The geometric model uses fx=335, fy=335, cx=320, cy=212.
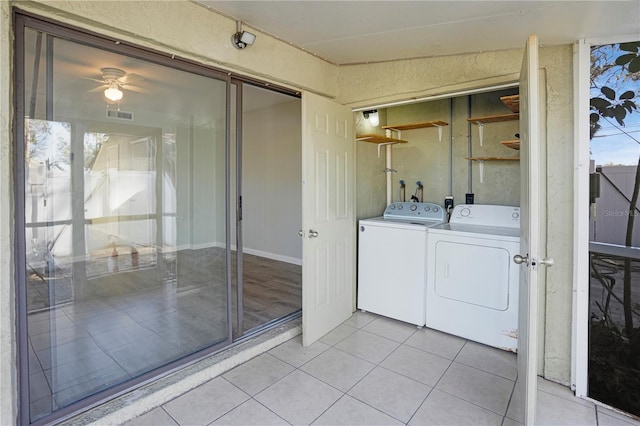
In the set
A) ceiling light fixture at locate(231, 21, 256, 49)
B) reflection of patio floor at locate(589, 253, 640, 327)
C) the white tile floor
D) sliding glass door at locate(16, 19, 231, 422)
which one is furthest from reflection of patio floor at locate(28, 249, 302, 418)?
reflection of patio floor at locate(589, 253, 640, 327)

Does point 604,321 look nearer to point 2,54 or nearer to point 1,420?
point 1,420

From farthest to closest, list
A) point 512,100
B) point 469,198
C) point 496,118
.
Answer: point 469,198
point 496,118
point 512,100

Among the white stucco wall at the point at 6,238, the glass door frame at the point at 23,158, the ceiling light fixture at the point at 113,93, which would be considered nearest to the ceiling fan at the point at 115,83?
the ceiling light fixture at the point at 113,93

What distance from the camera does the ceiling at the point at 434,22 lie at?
1817 mm

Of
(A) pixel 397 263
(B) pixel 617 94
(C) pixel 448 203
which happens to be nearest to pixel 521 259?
(B) pixel 617 94

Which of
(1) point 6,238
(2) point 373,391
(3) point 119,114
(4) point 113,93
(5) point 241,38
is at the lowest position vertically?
(2) point 373,391

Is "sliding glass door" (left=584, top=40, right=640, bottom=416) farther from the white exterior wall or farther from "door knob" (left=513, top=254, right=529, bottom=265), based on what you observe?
"door knob" (left=513, top=254, right=529, bottom=265)

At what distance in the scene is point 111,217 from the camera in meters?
1.86

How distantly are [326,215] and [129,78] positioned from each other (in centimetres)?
171

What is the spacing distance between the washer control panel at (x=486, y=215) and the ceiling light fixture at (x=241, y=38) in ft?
8.05

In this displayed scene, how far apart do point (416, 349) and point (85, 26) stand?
2.99 metres

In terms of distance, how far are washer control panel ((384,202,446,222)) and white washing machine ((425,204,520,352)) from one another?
30cm

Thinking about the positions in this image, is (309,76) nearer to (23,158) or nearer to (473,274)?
(23,158)

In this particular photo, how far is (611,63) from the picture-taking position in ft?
6.93
